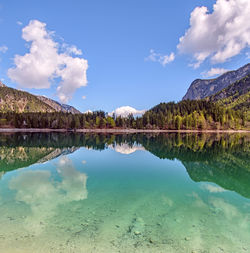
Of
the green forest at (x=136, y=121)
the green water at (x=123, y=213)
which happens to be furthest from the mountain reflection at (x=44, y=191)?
the green forest at (x=136, y=121)

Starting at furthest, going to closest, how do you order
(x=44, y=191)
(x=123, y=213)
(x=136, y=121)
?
1. (x=136, y=121)
2. (x=44, y=191)
3. (x=123, y=213)

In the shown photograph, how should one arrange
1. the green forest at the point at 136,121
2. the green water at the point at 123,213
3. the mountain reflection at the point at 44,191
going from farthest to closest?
the green forest at the point at 136,121, the mountain reflection at the point at 44,191, the green water at the point at 123,213

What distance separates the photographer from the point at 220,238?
30.1ft

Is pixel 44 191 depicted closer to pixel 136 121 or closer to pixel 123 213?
pixel 123 213

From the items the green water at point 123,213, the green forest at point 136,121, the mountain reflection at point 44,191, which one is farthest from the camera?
the green forest at point 136,121

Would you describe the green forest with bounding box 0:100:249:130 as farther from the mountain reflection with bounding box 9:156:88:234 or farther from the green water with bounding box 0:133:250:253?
the green water with bounding box 0:133:250:253

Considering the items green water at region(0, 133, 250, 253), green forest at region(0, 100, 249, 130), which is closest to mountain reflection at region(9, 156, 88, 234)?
green water at region(0, 133, 250, 253)

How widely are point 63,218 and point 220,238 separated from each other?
8764mm

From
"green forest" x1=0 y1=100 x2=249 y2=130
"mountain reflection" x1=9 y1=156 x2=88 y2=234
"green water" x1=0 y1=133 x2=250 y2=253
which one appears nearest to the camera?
"green water" x1=0 y1=133 x2=250 y2=253

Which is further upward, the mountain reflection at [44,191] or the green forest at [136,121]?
the green forest at [136,121]

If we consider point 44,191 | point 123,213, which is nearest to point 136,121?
point 44,191

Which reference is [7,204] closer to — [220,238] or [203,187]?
[220,238]

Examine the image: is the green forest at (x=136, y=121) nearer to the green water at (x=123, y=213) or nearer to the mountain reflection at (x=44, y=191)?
the mountain reflection at (x=44, y=191)

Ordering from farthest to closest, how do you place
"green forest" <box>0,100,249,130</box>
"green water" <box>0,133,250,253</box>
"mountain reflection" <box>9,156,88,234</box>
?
"green forest" <box>0,100,249,130</box> < "mountain reflection" <box>9,156,88,234</box> < "green water" <box>0,133,250,253</box>
